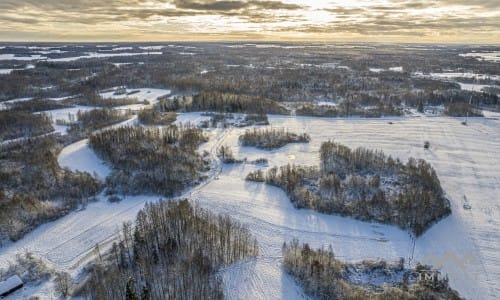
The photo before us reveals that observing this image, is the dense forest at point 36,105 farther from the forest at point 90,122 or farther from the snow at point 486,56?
the snow at point 486,56

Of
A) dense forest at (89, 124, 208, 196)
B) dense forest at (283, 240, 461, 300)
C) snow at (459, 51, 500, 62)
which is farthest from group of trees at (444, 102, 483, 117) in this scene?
snow at (459, 51, 500, 62)

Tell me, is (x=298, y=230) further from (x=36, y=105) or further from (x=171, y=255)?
(x=36, y=105)

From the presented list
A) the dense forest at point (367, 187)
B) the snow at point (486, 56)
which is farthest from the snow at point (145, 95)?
the snow at point (486, 56)

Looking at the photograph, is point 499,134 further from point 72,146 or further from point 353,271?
point 72,146

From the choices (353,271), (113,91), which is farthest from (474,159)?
(113,91)

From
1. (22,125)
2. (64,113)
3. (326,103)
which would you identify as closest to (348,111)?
(326,103)

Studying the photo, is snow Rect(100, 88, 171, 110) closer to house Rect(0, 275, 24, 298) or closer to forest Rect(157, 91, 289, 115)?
forest Rect(157, 91, 289, 115)

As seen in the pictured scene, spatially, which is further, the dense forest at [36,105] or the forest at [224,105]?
the dense forest at [36,105]
